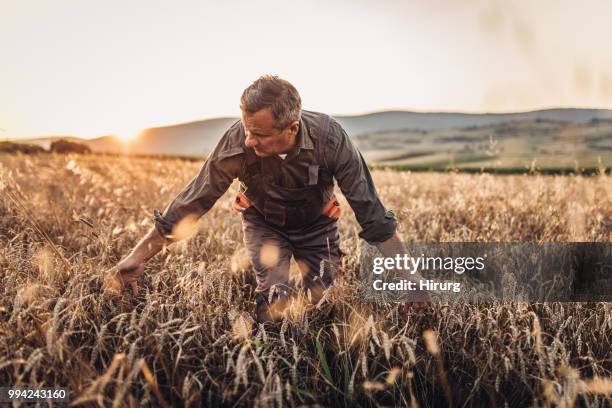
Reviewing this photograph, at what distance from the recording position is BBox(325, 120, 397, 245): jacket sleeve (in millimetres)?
3004

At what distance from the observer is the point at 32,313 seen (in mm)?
2404

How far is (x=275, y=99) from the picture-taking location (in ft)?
9.01

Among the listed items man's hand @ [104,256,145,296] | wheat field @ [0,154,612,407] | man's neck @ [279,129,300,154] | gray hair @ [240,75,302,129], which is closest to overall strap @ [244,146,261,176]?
man's neck @ [279,129,300,154]

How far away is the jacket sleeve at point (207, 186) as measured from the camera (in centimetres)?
296

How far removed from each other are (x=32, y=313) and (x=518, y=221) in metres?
4.32

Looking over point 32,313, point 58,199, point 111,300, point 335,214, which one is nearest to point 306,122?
point 335,214

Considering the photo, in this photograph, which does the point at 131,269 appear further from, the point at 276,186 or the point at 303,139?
the point at 303,139

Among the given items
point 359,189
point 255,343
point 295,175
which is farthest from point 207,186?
point 255,343

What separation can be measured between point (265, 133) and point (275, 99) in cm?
19

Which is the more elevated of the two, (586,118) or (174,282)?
(586,118)

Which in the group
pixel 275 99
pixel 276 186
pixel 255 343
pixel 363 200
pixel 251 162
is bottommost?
pixel 255 343

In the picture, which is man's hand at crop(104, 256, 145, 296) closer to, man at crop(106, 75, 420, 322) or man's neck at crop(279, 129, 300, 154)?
man at crop(106, 75, 420, 322)

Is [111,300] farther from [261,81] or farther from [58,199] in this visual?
[58,199]

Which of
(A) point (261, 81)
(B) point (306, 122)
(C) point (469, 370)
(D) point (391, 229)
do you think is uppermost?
(A) point (261, 81)
